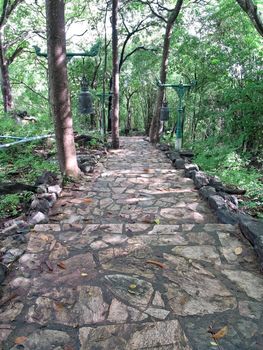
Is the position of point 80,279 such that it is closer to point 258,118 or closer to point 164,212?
point 164,212

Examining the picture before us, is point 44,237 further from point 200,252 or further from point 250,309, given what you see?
point 250,309

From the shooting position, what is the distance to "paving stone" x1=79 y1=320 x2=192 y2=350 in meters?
1.84

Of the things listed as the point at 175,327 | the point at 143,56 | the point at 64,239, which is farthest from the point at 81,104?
the point at 143,56

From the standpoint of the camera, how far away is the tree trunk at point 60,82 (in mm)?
5043

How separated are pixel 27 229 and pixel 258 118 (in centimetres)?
625

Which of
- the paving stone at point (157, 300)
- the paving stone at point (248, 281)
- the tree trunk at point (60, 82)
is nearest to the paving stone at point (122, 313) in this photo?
the paving stone at point (157, 300)

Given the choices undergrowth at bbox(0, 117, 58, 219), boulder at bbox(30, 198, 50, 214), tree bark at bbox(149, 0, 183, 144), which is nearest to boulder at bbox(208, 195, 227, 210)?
boulder at bbox(30, 198, 50, 214)

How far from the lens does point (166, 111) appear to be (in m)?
10.8

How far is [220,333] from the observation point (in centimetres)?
195

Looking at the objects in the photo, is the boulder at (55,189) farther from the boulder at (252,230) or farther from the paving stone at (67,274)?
the boulder at (252,230)

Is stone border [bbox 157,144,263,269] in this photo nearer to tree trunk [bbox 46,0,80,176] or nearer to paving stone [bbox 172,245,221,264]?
paving stone [bbox 172,245,221,264]

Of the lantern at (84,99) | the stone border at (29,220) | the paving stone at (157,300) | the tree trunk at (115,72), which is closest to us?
the paving stone at (157,300)

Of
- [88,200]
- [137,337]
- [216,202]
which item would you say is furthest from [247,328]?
[88,200]

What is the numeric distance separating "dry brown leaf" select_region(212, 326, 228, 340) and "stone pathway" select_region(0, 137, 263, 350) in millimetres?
20
